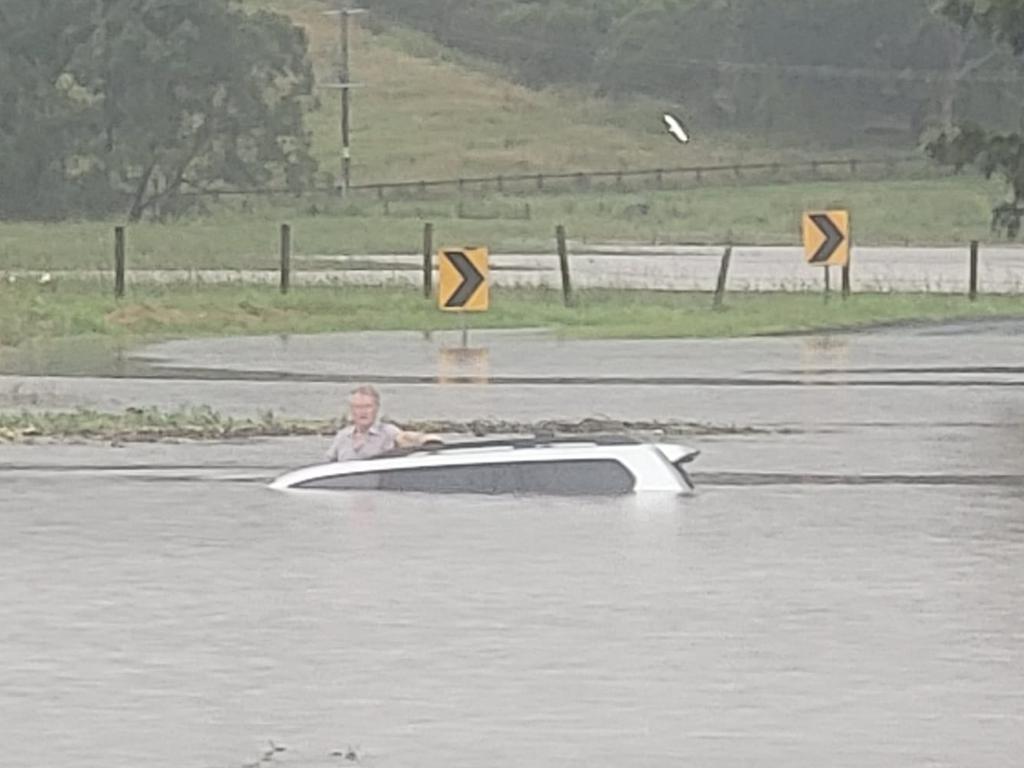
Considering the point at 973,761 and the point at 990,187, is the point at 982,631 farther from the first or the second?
the point at 990,187

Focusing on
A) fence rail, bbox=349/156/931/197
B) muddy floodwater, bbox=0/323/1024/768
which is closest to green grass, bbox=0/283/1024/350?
muddy floodwater, bbox=0/323/1024/768

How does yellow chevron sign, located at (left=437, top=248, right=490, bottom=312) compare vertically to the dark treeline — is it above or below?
below

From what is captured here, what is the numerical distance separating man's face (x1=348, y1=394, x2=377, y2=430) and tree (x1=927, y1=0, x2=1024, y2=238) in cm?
1479

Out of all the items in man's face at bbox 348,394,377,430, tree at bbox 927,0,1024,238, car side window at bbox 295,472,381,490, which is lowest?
car side window at bbox 295,472,381,490

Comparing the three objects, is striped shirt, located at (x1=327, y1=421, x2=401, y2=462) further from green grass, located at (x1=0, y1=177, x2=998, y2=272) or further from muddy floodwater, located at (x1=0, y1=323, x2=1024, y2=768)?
green grass, located at (x1=0, y1=177, x2=998, y2=272)

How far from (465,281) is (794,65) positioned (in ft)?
302

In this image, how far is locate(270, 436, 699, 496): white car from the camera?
19531 mm

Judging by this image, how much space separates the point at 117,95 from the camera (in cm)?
9088

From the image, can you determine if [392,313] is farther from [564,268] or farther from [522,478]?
[522,478]

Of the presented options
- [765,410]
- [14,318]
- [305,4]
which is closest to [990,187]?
[305,4]

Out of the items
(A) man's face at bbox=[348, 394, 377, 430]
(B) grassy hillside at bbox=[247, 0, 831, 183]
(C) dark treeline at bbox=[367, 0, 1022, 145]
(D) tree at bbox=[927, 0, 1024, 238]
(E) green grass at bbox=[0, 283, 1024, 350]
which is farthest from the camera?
(C) dark treeline at bbox=[367, 0, 1022, 145]

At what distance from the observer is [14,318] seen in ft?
123

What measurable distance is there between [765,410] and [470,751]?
A: 51.1ft

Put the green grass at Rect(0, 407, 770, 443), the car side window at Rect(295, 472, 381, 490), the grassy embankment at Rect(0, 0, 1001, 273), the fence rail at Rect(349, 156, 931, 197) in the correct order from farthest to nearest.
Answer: the fence rail at Rect(349, 156, 931, 197) → the grassy embankment at Rect(0, 0, 1001, 273) → the green grass at Rect(0, 407, 770, 443) → the car side window at Rect(295, 472, 381, 490)
